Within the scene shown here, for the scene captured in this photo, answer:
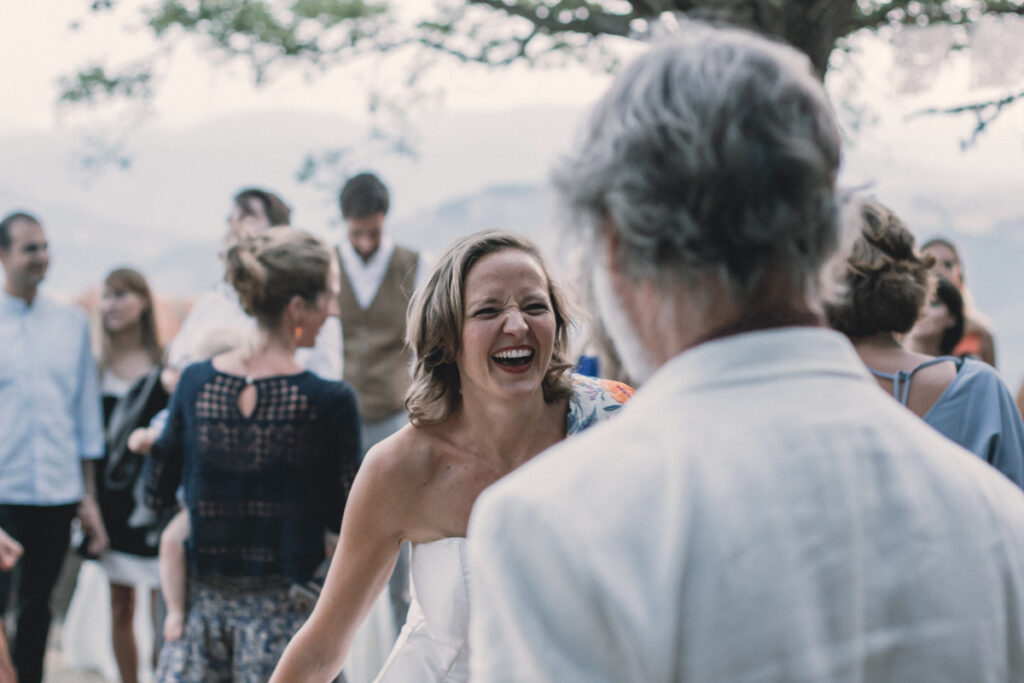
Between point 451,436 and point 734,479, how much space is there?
1495mm

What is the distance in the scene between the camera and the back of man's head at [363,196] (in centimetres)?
501

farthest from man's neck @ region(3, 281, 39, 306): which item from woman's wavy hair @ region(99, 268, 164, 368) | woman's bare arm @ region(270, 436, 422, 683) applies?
woman's bare arm @ region(270, 436, 422, 683)

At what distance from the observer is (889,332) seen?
9.02ft

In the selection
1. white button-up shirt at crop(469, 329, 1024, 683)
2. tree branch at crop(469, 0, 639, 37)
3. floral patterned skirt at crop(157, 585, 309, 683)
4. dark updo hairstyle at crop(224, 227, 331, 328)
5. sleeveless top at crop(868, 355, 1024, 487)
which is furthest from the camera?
tree branch at crop(469, 0, 639, 37)

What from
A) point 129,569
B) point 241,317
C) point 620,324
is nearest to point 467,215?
point 241,317

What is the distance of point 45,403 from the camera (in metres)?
4.68

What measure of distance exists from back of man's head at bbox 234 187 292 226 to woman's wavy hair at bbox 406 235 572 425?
8.11 feet

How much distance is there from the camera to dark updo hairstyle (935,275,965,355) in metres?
4.18

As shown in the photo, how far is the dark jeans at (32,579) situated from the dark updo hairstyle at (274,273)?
2.04m

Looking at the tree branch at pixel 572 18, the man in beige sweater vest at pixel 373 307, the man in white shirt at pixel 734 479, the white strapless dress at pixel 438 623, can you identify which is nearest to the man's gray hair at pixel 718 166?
the man in white shirt at pixel 734 479

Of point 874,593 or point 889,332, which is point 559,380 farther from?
point 874,593

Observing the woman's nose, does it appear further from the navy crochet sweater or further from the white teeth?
the navy crochet sweater

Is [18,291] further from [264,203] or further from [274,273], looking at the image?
[274,273]

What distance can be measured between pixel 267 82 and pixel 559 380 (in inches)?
199
